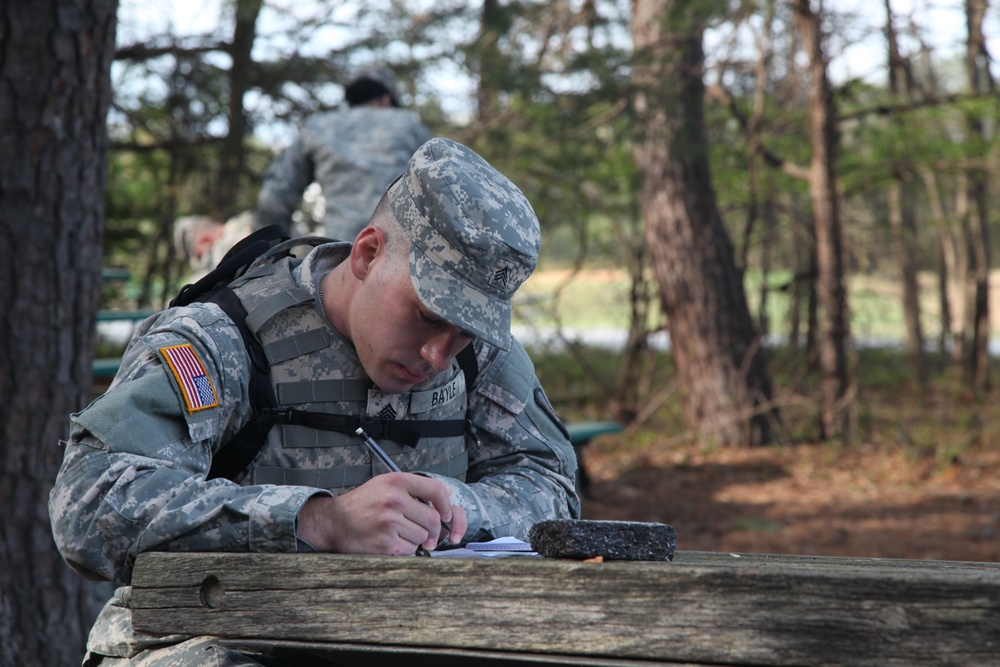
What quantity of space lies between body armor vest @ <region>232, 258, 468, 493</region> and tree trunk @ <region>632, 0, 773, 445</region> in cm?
703

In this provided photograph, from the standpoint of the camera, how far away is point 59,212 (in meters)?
3.71

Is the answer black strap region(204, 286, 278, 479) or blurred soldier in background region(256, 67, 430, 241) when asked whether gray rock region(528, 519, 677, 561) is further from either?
blurred soldier in background region(256, 67, 430, 241)

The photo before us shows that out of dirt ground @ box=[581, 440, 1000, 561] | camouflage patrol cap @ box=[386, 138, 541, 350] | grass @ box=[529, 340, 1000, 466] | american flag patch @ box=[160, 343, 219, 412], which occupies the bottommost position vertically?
dirt ground @ box=[581, 440, 1000, 561]

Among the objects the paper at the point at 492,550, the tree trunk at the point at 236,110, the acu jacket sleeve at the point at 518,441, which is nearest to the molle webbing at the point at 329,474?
the acu jacket sleeve at the point at 518,441

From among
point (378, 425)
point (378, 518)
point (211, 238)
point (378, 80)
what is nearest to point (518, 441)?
point (378, 425)

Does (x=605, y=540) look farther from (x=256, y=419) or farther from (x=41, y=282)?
(x=41, y=282)

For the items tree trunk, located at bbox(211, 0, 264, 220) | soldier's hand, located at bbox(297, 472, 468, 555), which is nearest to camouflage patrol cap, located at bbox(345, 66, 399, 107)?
soldier's hand, located at bbox(297, 472, 468, 555)

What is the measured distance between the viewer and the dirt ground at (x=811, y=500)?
648 cm

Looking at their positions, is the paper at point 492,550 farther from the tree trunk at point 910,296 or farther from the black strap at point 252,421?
the tree trunk at point 910,296

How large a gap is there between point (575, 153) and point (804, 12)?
214 centimetres

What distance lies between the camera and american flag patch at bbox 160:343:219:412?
2.05m

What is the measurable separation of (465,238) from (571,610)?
2.84 ft

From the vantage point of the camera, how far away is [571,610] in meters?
1.48

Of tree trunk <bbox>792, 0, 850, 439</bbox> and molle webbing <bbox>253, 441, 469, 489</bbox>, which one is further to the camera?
tree trunk <bbox>792, 0, 850, 439</bbox>
